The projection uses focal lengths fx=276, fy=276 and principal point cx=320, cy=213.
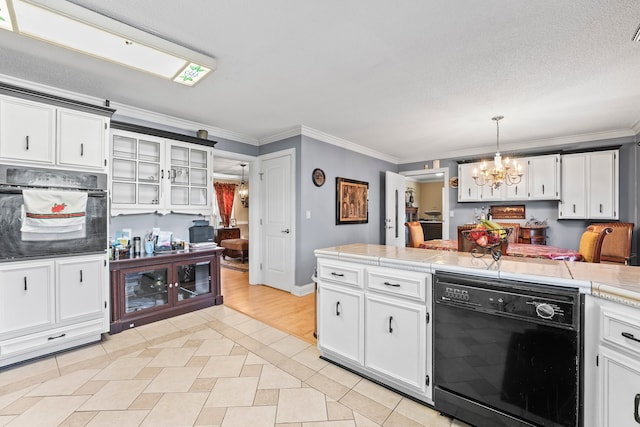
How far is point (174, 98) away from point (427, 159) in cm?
509

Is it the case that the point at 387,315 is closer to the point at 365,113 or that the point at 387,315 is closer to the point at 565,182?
the point at 365,113

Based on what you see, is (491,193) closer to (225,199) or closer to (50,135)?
(50,135)

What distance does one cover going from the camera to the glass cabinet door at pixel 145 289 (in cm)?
296

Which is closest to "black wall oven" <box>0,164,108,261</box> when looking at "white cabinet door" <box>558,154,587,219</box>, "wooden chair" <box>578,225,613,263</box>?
"wooden chair" <box>578,225,613,263</box>

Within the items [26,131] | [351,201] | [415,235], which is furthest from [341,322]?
[351,201]

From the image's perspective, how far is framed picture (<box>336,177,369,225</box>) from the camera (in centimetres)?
485

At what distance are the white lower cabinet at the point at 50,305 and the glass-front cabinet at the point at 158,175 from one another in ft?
2.65

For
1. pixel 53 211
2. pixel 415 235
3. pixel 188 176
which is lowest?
pixel 415 235

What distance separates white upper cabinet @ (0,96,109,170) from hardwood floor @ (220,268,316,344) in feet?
7.43

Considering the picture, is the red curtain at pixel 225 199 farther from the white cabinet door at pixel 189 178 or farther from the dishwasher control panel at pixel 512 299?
the dishwasher control panel at pixel 512 299

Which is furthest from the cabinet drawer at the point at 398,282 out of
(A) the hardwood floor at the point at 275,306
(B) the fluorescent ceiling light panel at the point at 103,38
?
(B) the fluorescent ceiling light panel at the point at 103,38

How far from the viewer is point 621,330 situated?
3.74 ft

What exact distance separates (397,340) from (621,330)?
3.45ft

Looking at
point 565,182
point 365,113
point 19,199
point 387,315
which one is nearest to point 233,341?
point 387,315
